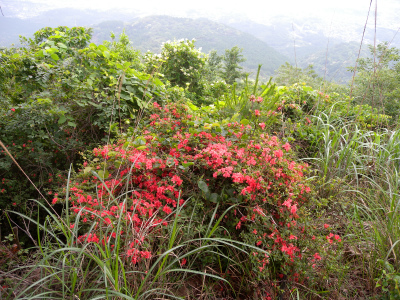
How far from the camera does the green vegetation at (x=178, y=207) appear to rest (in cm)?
111

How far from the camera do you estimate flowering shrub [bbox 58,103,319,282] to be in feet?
3.94

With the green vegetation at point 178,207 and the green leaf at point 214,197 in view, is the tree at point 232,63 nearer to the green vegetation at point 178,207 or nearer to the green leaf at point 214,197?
the green vegetation at point 178,207

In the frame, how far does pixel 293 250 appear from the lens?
4.01ft

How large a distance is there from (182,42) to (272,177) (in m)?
5.07

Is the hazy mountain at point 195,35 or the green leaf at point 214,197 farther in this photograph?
the hazy mountain at point 195,35

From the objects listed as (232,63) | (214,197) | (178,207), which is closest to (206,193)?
(214,197)

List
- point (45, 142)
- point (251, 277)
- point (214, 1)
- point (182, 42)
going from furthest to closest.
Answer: point (214, 1)
point (182, 42)
point (45, 142)
point (251, 277)

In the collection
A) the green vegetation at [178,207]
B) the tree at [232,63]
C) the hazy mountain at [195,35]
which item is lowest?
the green vegetation at [178,207]

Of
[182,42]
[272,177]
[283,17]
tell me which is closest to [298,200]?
[272,177]

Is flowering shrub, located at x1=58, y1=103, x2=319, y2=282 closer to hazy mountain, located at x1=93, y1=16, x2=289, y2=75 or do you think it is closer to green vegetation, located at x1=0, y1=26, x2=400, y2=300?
green vegetation, located at x1=0, y1=26, x2=400, y2=300

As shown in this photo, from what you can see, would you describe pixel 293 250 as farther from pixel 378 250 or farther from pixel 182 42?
pixel 182 42

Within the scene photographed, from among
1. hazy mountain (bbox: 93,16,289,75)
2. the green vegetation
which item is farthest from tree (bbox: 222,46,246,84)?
hazy mountain (bbox: 93,16,289,75)

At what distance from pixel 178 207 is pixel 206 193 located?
308 mm

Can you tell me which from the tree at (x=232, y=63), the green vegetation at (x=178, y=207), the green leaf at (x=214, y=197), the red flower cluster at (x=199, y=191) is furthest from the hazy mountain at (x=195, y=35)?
the green leaf at (x=214, y=197)
